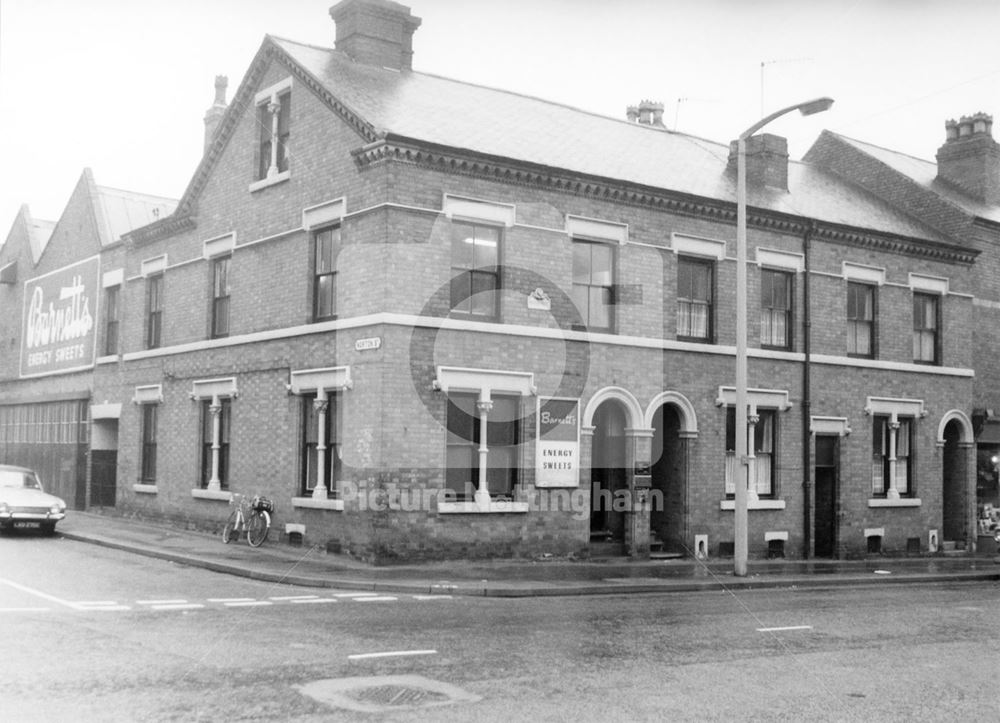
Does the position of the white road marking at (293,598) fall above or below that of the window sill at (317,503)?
below

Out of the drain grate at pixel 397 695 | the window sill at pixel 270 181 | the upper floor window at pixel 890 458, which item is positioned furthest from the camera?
the upper floor window at pixel 890 458

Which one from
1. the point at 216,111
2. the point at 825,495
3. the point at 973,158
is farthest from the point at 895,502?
the point at 216,111

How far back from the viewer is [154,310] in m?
27.2

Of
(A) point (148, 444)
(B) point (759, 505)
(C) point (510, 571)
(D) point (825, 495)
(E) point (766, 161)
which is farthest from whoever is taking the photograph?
(A) point (148, 444)

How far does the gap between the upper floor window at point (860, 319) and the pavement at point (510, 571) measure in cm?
514

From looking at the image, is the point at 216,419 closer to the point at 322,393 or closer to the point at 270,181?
the point at 322,393

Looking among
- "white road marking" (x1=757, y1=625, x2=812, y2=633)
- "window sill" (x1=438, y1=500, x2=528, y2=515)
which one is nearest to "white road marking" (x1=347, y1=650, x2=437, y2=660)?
"white road marking" (x1=757, y1=625, x2=812, y2=633)

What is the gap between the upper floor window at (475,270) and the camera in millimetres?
19812

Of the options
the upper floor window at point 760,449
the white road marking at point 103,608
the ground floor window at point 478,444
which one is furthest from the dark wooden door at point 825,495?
the white road marking at point 103,608

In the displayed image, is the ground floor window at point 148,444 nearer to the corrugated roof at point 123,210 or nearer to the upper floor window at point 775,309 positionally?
the corrugated roof at point 123,210

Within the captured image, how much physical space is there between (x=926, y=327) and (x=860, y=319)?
2552 millimetres

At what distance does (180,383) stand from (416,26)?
10.2m

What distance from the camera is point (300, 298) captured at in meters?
21.3

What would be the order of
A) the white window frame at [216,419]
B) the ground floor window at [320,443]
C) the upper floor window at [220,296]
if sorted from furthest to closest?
the upper floor window at [220,296]
the white window frame at [216,419]
the ground floor window at [320,443]
